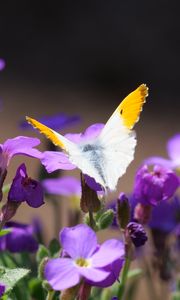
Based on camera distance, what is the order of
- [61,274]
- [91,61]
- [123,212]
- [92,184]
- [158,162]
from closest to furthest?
1. [61,274]
2. [92,184]
3. [123,212]
4. [158,162]
5. [91,61]

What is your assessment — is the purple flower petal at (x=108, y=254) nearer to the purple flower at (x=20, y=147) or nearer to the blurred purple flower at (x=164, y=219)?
the purple flower at (x=20, y=147)

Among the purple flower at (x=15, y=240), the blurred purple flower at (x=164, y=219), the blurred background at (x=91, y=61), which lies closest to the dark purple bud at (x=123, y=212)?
the purple flower at (x=15, y=240)

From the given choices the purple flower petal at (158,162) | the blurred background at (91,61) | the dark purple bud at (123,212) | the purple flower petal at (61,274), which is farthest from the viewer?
the blurred background at (91,61)

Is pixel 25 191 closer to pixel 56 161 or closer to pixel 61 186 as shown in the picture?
pixel 56 161

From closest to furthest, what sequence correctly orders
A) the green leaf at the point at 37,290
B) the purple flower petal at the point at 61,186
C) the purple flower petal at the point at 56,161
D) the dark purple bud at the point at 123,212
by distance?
1. the purple flower petal at the point at 56,161
2. the dark purple bud at the point at 123,212
3. the green leaf at the point at 37,290
4. the purple flower petal at the point at 61,186

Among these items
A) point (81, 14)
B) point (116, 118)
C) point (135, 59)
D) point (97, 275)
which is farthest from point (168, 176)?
point (81, 14)

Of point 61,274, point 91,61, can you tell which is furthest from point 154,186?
point 91,61
